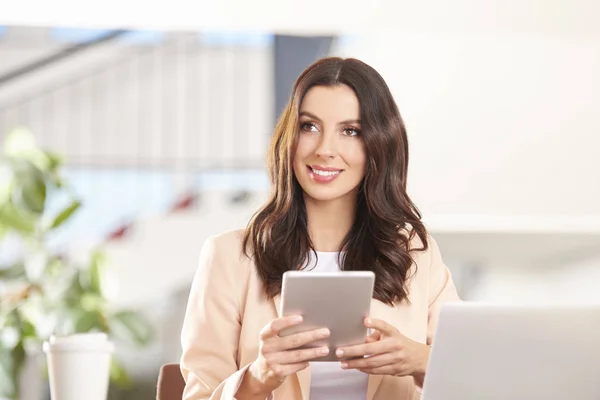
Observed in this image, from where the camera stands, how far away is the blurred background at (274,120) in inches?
200

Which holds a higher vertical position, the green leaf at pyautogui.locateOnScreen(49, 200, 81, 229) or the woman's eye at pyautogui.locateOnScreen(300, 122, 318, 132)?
the woman's eye at pyautogui.locateOnScreen(300, 122, 318, 132)

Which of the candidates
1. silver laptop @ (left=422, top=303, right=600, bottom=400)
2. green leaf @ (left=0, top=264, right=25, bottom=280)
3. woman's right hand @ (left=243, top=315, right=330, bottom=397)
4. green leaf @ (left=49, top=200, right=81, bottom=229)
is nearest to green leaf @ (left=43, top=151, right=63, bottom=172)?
green leaf @ (left=49, top=200, right=81, bottom=229)

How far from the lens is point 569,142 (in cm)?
539

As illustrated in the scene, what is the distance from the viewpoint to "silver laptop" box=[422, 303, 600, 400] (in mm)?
1510

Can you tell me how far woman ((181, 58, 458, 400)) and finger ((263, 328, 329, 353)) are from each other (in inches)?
12.1

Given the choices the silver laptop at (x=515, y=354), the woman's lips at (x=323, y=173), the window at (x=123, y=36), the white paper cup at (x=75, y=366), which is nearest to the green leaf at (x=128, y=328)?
the white paper cup at (x=75, y=366)

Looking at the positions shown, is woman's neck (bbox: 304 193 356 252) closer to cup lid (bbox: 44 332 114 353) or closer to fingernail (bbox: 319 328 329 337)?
fingernail (bbox: 319 328 329 337)

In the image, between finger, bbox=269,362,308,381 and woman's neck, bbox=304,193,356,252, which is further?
woman's neck, bbox=304,193,356,252

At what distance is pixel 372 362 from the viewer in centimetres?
175

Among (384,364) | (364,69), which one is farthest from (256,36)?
(384,364)

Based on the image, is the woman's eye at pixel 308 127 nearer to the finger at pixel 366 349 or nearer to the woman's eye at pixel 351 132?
the woman's eye at pixel 351 132

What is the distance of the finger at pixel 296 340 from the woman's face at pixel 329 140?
1.64 feet

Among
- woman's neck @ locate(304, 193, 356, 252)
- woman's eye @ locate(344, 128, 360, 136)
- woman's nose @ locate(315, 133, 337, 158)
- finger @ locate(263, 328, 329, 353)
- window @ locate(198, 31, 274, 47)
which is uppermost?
window @ locate(198, 31, 274, 47)

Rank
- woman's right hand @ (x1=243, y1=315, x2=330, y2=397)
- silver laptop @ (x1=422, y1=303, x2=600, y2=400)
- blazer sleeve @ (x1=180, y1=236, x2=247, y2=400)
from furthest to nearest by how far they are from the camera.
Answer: blazer sleeve @ (x1=180, y1=236, x2=247, y2=400), woman's right hand @ (x1=243, y1=315, x2=330, y2=397), silver laptop @ (x1=422, y1=303, x2=600, y2=400)
